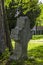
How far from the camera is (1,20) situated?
12.9m

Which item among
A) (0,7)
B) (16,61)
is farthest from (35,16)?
(16,61)

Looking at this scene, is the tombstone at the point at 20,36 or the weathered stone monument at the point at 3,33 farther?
the weathered stone monument at the point at 3,33

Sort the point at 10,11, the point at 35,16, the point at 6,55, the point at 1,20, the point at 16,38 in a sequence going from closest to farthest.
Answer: the point at 16,38, the point at 6,55, the point at 1,20, the point at 10,11, the point at 35,16

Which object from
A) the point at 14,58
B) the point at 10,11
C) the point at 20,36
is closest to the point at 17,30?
the point at 20,36

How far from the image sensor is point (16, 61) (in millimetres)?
11055

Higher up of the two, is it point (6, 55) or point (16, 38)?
point (16, 38)

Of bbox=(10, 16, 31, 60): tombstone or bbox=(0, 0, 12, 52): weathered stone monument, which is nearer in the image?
bbox=(10, 16, 31, 60): tombstone

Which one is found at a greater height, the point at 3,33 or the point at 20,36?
the point at 20,36

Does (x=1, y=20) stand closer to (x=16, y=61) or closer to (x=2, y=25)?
(x=2, y=25)

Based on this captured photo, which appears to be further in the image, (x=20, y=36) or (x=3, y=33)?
(x=3, y=33)

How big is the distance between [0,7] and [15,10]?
2119 centimetres

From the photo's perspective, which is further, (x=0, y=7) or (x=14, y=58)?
(x=0, y=7)

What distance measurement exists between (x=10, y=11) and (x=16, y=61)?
76.6 feet

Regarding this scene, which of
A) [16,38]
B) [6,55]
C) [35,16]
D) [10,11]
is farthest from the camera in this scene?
[35,16]
